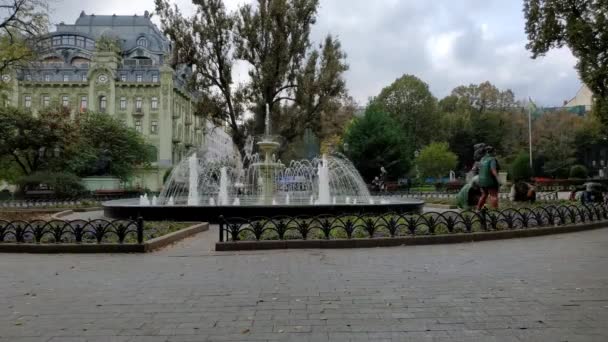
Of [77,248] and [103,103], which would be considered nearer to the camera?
[77,248]

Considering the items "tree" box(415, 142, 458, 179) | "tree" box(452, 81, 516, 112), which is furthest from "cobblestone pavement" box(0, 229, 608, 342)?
"tree" box(452, 81, 516, 112)

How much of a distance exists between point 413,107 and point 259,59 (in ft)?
117

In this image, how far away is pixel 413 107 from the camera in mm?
61188

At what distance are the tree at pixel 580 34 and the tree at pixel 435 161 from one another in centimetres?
2689

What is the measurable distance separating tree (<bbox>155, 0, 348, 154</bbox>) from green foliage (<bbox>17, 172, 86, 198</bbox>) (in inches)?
426

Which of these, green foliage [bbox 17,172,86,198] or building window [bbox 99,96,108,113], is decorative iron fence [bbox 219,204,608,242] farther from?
building window [bbox 99,96,108,113]

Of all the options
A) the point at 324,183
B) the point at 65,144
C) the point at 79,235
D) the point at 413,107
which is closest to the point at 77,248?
the point at 79,235

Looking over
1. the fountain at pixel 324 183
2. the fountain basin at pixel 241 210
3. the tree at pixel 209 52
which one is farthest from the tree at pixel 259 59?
the fountain basin at pixel 241 210

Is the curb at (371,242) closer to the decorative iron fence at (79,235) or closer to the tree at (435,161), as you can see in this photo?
the decorative iron fence at (79,235)

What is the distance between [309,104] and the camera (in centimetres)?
2991

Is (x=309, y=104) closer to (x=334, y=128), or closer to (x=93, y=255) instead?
(x=334, y=128)

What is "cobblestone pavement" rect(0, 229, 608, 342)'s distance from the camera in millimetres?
4406

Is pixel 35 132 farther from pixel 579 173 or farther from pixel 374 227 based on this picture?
pixel 579 173

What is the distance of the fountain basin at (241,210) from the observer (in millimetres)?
14344
